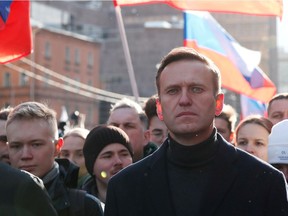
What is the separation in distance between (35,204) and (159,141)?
3676mm

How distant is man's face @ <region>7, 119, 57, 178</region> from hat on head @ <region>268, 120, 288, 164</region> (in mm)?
1329

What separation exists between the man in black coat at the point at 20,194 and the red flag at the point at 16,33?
4.40 m

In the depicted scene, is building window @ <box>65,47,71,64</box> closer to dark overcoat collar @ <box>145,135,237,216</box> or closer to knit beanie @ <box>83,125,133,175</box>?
knit beanie @ <box>83,125,133,175</box>

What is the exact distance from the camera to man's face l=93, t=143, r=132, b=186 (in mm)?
5723

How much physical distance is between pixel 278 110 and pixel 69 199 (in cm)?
306

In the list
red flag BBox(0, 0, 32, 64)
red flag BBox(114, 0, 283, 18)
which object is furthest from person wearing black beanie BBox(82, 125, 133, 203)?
red flag BBox(114, 0, 283, 18)

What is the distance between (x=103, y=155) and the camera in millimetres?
5824

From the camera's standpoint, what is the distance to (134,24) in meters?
82.4

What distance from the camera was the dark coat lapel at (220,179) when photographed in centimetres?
374

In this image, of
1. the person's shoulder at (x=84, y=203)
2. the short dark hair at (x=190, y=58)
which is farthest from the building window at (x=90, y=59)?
the short dark hair at (x=190, y=58)

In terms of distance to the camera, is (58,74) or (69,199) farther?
(58,74)

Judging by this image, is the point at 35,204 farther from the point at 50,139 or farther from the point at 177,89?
the point at 50,139

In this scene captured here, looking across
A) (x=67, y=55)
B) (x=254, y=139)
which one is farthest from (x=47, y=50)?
(x=254, y=139)

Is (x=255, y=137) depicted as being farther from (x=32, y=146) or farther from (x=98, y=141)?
(x=32, y=146)
